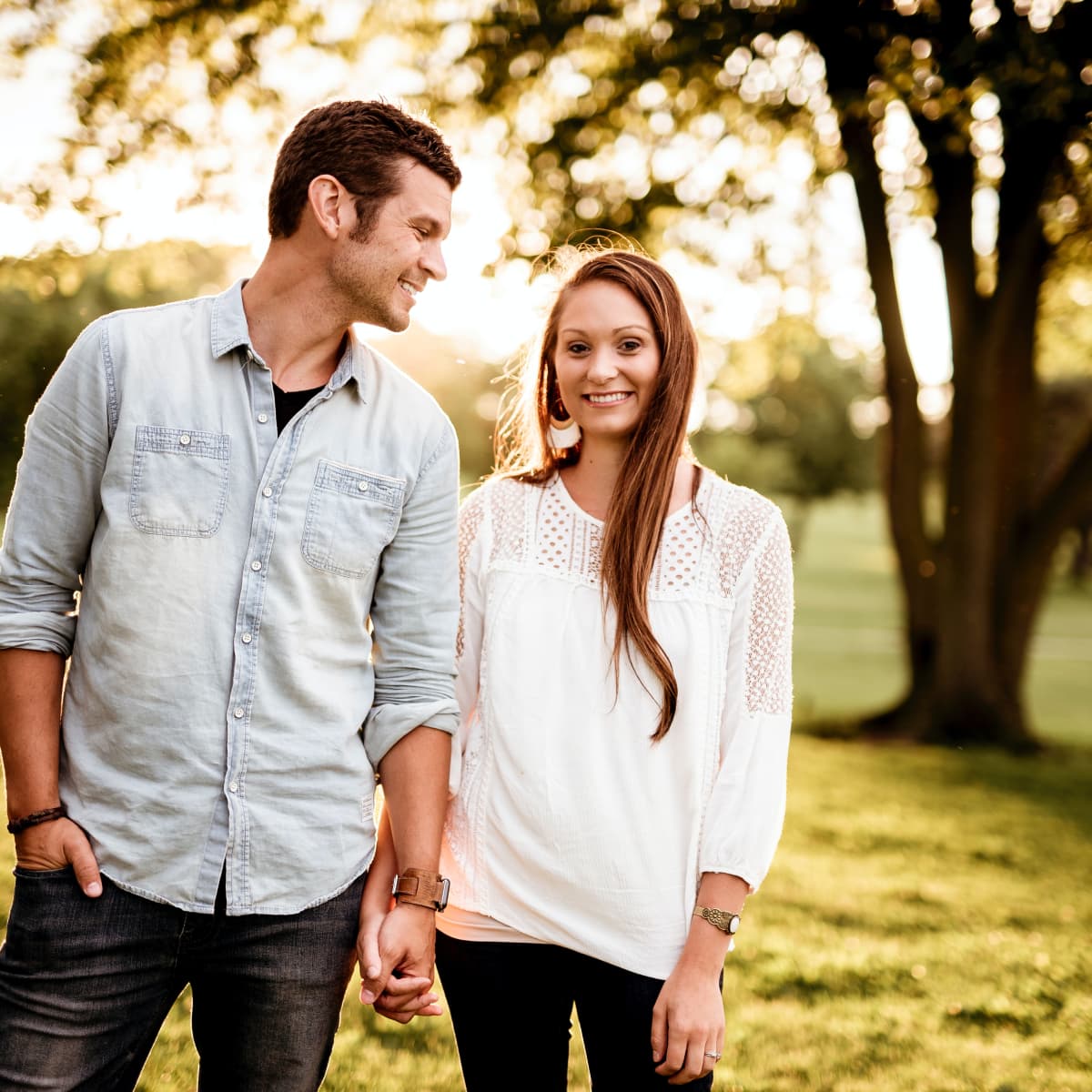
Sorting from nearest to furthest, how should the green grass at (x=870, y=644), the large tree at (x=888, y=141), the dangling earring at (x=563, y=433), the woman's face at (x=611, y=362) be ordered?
1. the woman's face at (x=611, y=362)
2. the dangling earring at (x=563, y=433)
3. the large tree at (x=888, y=141)
4. the green grass at (x=870, y=644)

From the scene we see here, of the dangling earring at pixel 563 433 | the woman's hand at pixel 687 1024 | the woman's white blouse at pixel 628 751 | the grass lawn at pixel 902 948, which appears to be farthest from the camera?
the grass lawn at pixel 902 948

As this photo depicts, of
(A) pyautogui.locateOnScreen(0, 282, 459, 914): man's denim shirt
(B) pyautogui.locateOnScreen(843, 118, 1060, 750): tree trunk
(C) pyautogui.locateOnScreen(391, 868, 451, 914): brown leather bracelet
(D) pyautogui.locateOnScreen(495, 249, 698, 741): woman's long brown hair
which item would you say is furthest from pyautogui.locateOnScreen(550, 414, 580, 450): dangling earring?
(B) pyautogui.locateOnScreen(843, 118, 1060, 750): tree trunk

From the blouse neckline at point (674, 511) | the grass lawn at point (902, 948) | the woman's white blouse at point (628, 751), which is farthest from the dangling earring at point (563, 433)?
the grass lawn at point (902, 948)

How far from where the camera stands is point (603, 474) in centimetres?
263

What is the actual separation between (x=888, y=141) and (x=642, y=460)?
9.75 m

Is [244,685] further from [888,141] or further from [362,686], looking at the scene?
[888,141]

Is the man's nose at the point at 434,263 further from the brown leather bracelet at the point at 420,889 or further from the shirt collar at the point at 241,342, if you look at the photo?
the brown leather bracelet at the point at 420,889

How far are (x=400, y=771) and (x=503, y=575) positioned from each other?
477mm

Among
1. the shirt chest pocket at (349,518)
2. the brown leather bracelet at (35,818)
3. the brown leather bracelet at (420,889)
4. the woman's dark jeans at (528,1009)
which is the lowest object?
the woman's dark jeans at (528,1009)

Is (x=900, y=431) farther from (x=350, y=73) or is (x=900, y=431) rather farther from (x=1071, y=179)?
(x=350, y=73)

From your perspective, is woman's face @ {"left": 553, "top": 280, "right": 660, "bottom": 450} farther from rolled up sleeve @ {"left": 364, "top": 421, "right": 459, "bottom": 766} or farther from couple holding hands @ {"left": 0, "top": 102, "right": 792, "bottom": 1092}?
rolled up sleeve @ {"left": 364, "top": 421, "right": 459, "bottom": 766}

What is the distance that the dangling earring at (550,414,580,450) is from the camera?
2.74 m

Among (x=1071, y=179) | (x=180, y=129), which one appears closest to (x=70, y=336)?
(x=180, y=129)

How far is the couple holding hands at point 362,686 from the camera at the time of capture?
2.16 metres
